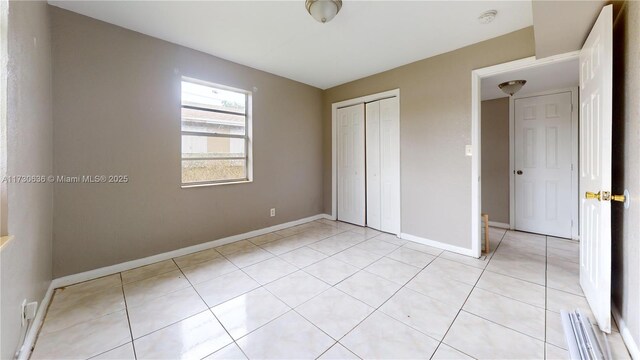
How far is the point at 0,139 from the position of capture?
1142 millimetres

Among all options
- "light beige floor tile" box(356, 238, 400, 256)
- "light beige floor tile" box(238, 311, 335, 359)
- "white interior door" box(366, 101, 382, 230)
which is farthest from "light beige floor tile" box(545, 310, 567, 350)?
"white interior door" box(366, 101, 382, 230)

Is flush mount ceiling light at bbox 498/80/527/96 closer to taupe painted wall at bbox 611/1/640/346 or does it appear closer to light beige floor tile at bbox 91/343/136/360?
taupe painted wall at bbox 611/1/640/346

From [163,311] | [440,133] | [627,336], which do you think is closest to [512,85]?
[440,133]

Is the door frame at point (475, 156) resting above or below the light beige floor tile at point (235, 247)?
above

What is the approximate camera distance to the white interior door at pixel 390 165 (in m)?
3.54

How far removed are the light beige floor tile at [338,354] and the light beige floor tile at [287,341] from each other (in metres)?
0.03

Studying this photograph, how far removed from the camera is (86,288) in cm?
215

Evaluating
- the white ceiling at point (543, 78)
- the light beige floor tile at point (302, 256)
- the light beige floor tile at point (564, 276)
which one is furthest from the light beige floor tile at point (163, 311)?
the white ceiling at point (543, 78)

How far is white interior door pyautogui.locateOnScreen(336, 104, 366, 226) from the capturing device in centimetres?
411

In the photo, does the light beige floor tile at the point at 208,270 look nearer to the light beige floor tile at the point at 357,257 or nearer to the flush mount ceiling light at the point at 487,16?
the light beige floor tile at the point at 357,257

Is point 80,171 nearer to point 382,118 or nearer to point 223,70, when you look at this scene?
point 223,70

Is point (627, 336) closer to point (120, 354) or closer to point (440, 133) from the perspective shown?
point (440, 133)

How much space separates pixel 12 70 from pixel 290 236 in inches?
118

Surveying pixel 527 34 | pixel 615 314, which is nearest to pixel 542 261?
pixel 615 314
